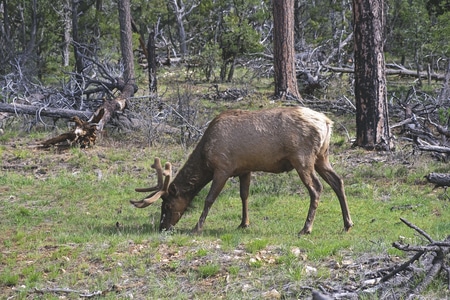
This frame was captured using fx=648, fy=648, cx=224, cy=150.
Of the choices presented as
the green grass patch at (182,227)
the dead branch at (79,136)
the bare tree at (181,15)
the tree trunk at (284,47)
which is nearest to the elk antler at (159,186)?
the green grass patch at (182,227)

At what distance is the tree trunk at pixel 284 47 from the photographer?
752 inches

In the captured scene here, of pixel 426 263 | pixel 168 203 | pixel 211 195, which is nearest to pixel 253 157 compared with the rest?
pixel 211 195

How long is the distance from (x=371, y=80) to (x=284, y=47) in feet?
18.6

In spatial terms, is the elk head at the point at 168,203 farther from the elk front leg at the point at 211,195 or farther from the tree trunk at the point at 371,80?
the tree trunk at the point at 371,80

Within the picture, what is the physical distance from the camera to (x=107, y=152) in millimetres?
14250

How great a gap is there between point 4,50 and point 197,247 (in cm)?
1931

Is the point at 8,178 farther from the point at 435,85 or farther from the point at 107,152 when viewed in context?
the point at 435,85

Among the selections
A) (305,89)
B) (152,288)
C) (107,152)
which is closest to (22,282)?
(152,288)

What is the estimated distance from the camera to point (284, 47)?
1912cm

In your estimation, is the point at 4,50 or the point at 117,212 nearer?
the point at 117,212

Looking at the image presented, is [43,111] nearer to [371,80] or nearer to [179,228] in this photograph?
[179,228]

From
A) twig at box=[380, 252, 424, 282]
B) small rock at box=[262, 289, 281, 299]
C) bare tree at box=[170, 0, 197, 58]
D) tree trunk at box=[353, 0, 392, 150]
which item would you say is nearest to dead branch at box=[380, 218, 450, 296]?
twig at box=[380, 252, 424, 282]

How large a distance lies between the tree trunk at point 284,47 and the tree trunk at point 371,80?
16.8 feet

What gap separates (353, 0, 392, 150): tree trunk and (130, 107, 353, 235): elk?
486cm
